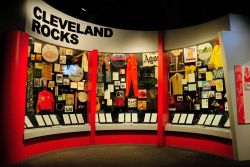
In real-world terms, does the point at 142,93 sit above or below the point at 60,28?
below

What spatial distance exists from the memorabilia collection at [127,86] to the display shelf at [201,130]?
760 mm

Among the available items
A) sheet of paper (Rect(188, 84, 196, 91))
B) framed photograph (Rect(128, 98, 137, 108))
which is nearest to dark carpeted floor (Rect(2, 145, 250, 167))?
framed photograph (Rect(128, 98, 137, 108))

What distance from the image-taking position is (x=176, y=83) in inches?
269

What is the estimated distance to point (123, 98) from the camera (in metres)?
7.24

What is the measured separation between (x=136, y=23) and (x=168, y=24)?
1.20m

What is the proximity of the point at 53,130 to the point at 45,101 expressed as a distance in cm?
77

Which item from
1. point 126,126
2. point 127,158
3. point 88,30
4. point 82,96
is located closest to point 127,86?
point 126,126

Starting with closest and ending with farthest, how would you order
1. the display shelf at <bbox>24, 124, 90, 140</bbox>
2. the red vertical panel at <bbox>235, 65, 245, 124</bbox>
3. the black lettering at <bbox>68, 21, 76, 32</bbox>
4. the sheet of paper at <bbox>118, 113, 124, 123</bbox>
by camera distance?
the red vertical panel at <bbox>235, 65, 245, 124</bbox>
the display shelf at <bbox>24, 124, 90, 140</bbox>
the black lettering at <bbox>68, 21, 76, 32</bbox>
the sheet of paper at <bbox>118, 113, 124, 123</bbox>

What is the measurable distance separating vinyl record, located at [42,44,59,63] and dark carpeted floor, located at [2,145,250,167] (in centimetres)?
241

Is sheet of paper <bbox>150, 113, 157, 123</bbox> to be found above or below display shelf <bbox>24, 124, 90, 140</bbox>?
above

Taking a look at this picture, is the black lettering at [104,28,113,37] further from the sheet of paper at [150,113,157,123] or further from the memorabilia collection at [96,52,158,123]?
the sheet of paper at [150,113,157,123]

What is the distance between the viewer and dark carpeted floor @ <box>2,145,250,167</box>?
4.75 m

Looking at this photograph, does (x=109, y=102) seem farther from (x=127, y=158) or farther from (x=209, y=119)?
(x=209, y=119)

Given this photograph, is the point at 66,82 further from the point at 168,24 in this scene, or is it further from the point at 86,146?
the point at 168,24
